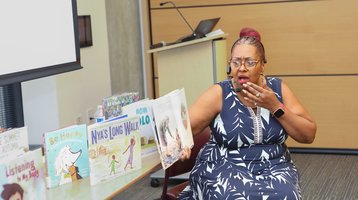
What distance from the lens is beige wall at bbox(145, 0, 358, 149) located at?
4.86 m

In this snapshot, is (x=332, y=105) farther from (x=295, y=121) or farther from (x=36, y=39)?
(x=36, y=39)

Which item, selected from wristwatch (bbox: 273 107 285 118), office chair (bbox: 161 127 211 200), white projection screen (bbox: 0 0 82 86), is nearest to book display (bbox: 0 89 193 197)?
office chair (bbox: 161 127 211 200)

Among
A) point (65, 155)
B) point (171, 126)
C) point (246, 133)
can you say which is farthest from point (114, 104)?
point (246, 133)

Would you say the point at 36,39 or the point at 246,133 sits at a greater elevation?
the point at 36,39

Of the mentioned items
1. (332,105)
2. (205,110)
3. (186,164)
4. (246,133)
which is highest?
(205,110)

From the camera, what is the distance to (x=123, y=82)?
5.04 meters

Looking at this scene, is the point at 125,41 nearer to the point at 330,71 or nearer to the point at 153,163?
the point at 330,71

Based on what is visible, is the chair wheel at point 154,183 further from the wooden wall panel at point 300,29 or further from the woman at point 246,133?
the woman at point 246,133

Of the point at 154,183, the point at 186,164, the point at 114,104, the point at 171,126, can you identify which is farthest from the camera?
the point at 154,183

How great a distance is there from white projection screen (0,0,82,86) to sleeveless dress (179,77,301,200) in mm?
1126

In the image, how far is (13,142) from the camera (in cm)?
191

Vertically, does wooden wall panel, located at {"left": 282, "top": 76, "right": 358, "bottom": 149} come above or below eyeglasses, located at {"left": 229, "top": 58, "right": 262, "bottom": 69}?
below

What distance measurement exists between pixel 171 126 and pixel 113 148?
0.84 ft

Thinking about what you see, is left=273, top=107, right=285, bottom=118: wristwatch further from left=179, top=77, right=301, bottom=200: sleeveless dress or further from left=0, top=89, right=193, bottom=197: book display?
left=0, top=89, right=193, bottom=197: book display
